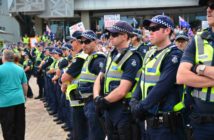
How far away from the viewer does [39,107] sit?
13.3m

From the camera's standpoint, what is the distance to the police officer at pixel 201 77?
11.5 ft

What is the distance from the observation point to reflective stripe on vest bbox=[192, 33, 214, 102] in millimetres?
3529

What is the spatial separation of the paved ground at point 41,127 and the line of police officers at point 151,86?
2.72m

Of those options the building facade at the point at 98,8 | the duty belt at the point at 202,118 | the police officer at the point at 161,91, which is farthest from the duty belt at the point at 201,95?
the building facade at the point at 98,8

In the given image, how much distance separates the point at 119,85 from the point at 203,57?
155 centimetres

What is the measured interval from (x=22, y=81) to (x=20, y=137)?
1046 mm

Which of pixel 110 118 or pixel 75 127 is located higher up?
pixel 110 118

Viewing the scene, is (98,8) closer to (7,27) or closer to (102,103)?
(7,27)

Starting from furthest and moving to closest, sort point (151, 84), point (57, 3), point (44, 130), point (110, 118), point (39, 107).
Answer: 1. point (57, 3)
2. point (39, 107)
3. point (44, 130)
4. point (110, 118)
5. point (151, 84)

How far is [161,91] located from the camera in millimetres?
4035

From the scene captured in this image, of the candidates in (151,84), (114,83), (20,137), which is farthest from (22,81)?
(151,84)

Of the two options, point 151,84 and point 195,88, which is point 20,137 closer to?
point 151,84

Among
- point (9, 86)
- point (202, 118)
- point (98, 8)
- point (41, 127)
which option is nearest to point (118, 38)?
point (202, 118)

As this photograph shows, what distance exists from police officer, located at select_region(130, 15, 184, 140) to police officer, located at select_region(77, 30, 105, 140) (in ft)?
5.25
